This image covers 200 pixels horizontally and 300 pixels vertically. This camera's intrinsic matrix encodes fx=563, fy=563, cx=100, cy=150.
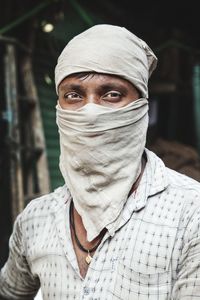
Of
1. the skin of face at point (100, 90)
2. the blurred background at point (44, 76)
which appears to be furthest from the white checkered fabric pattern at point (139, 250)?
the blurred background at point (44, 76)

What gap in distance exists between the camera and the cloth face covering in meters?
1.92

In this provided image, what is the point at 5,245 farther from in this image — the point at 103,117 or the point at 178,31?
the point at 178,31

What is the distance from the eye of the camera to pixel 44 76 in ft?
16.1

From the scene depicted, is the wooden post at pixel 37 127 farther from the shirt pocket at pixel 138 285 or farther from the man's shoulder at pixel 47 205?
the shirt pocket at pixel 138 285

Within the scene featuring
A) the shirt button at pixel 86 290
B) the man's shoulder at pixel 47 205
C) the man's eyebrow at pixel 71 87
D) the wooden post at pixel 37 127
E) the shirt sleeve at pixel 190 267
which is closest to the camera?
the shirt sleeve at pixel 190 267

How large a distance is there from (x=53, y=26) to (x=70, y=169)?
3008mm

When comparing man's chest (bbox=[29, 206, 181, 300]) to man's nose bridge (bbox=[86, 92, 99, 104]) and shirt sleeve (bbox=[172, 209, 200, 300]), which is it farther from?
man's nose bridge (bbox=[86, 92, 99, 104])


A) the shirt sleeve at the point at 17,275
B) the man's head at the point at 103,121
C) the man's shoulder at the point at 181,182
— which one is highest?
the man's head at the point at 103,121

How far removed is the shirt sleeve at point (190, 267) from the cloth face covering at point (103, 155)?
0.27m

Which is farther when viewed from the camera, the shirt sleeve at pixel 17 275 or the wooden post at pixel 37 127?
the wooden post at pixel 37 127

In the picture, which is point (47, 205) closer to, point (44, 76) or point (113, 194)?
point (113, 194)

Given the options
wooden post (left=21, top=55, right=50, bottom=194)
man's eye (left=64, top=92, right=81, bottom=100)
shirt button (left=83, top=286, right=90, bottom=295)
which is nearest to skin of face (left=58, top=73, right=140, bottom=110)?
→ man's eye (left=64, top=92, right=81, bottom=100)

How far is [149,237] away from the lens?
1.84 m

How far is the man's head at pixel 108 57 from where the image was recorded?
6.31ft
